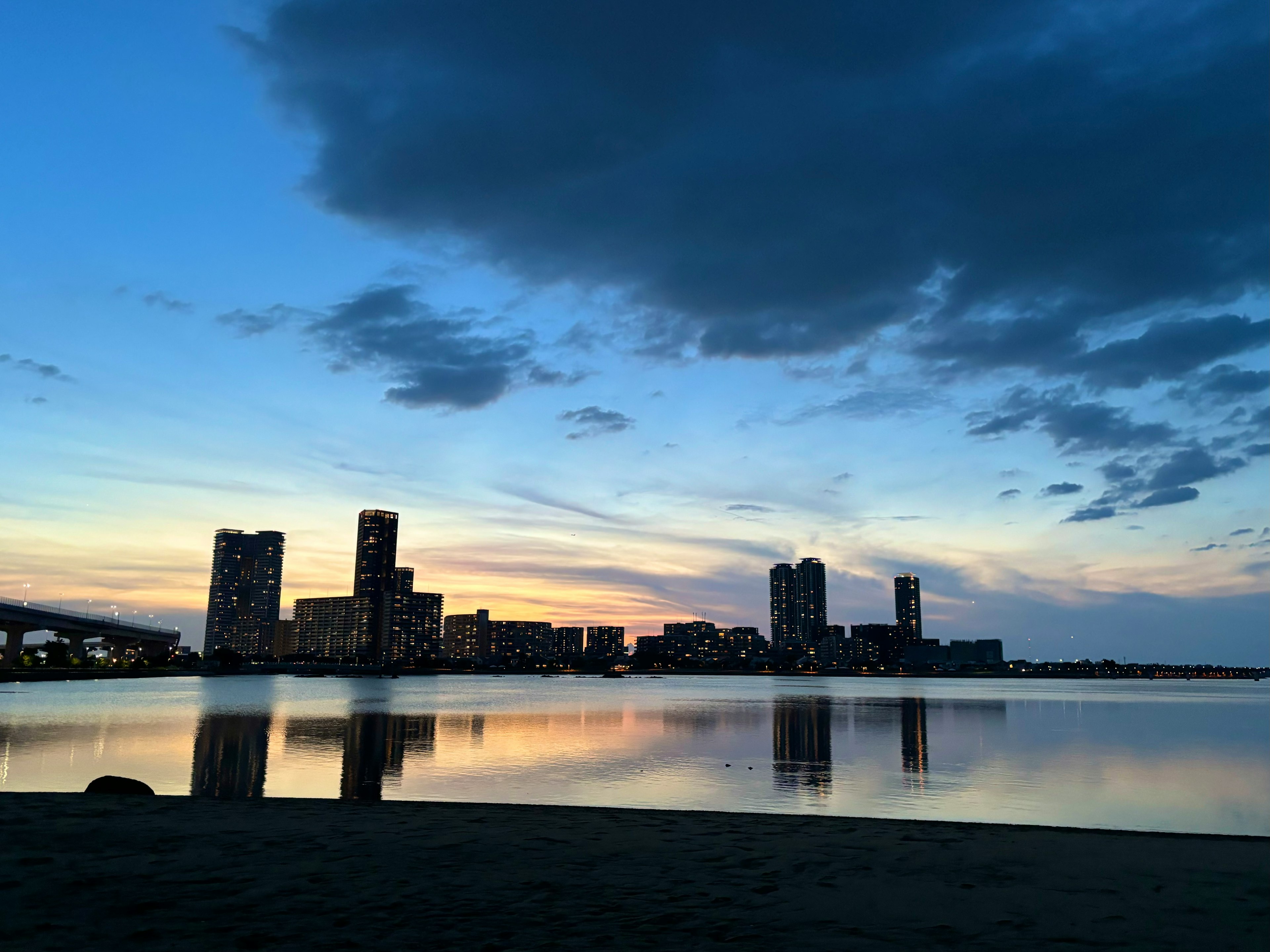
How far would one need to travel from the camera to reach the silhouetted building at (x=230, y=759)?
33.8 metres

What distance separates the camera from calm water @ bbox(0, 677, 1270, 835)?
33719 mm

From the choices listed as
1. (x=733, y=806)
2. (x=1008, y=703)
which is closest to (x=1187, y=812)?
(x=733, y=806)

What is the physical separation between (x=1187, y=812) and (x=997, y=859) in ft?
84.9

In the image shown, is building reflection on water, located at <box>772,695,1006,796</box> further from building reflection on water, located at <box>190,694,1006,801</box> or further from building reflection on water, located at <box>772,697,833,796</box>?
building reflection on water, located at <box>190,694,1006,801</box>

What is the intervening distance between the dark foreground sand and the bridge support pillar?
635 feet

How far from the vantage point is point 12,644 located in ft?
587

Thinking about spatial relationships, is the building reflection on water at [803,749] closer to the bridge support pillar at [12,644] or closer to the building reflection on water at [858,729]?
the building reflection on water at [858,729]

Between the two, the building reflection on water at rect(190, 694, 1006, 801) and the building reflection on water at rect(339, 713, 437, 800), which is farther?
the building reflection on water at rect(190, 694, 1006, 801)

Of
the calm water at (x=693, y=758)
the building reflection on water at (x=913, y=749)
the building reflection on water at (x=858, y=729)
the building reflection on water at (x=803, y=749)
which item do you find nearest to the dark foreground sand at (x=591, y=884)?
the calm water at (x=693, y=758)

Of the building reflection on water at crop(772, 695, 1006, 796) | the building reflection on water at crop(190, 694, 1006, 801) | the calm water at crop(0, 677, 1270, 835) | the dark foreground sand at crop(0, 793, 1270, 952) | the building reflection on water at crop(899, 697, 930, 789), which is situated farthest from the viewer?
the building reflection on water at crop(772, 695, 1006, 796)

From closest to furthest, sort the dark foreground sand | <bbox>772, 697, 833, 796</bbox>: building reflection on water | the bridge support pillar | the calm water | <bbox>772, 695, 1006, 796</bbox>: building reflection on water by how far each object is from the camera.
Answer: the dark foreground sand → the calm water → <bbox>772, 697, 833, 796</bbox>: building reflection on water → <bbox>772, 695, 1006, 796</bbox>: building reflection on water → the bridge support pillar

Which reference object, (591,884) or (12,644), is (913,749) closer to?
(591,884)

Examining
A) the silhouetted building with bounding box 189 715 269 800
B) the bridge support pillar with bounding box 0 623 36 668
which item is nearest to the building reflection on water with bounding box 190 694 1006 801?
the silhouetted building with bounding box 189 715 269 800

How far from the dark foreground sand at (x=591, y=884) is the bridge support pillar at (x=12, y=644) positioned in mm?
193487
